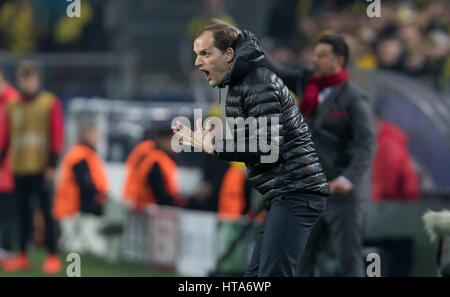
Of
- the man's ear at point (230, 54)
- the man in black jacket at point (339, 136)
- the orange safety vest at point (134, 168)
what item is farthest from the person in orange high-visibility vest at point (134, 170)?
the man's ear at point (230, 54)

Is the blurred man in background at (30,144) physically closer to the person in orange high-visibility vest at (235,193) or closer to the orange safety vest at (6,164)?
the orange safety vest at (6,164)

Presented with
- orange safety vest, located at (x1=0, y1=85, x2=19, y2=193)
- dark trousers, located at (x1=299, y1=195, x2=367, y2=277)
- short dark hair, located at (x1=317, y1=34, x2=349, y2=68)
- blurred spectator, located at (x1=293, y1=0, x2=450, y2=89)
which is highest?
blurred spectator, located at (x1=293, y1=0, x2=450, y2=89)

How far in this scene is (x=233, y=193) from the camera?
11664 millimetres

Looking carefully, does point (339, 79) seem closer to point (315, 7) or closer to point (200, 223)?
point (200, 223)

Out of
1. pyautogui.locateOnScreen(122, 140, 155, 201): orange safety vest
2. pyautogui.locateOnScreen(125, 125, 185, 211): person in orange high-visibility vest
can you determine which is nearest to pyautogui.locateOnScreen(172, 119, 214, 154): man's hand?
pyautogui.locateOnScreen(125, 125, 185, 211): person in orange high-visibility vest

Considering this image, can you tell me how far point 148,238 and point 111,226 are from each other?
1.96 ft

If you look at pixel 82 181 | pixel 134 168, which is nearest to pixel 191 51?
pixel 134 168

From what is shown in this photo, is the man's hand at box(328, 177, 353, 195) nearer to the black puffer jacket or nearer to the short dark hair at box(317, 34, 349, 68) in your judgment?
the short dark hair at box(317, 34, 349, 68)

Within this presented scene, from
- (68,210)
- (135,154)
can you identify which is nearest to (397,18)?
(135,154)

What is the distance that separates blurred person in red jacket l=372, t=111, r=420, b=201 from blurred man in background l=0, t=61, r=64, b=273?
3.63m

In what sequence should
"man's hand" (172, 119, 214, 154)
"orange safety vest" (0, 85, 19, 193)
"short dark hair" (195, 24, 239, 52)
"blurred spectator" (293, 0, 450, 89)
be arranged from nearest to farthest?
1. "man's hand" (172, 119, 214, 154)
2. "short dark hair" (195, 24, 239, 52)
3. "orange safety vest" (0, 85, 19, 193)
4. "blurred spectator" (293, 0, 450, 89)

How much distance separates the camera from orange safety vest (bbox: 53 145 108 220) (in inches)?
491

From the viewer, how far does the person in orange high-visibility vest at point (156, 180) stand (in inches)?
480

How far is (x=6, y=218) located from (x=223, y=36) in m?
6.81
